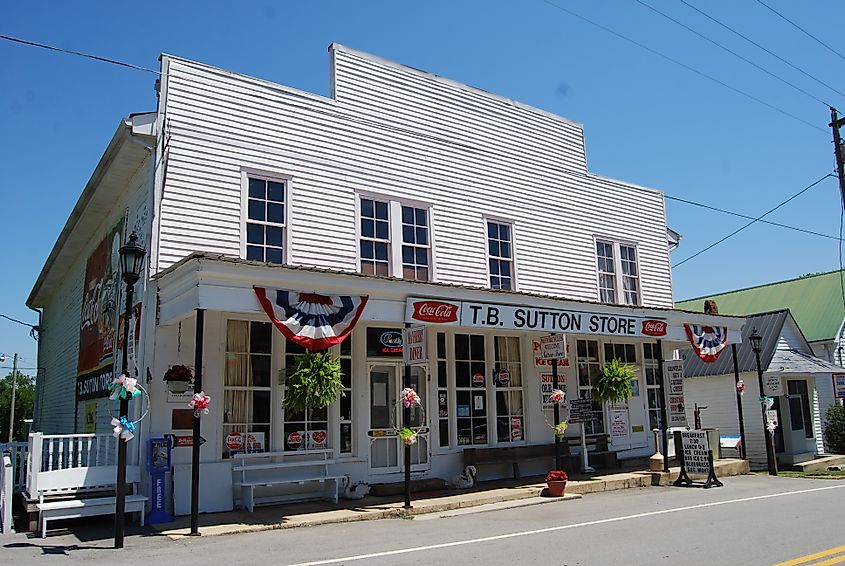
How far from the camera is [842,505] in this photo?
12.5 metres

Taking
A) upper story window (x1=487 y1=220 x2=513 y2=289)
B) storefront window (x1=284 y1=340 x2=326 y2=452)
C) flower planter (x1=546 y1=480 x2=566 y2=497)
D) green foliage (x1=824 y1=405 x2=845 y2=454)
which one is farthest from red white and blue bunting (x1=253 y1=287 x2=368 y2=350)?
green foliage (x1=824 y1=405 x2=845 y2=454)

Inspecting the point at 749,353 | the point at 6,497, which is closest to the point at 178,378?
the point at 6,497

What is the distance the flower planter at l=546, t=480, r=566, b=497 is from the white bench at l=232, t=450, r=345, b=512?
13.5ft

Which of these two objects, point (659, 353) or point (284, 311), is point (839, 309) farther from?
point (284, 311)

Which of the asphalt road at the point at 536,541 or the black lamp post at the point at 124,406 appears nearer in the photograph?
the asphalt road at the point at 536,541

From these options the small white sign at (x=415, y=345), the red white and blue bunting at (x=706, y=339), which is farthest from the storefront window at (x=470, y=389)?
the red white and blue bunting at (x=706, y=339)

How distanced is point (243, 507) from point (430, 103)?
33.6 ft

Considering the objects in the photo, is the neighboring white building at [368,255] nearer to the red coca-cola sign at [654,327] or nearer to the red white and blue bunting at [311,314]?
the red coca-cola sign at [654,327]

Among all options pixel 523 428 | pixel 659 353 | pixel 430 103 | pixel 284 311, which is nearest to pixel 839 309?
pixel 659 353

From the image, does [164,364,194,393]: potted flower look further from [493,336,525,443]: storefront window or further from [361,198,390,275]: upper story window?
[493,336,525,443]: storefront window

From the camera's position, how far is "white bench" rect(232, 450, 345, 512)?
12281 mm

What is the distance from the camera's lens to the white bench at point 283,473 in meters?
12.3

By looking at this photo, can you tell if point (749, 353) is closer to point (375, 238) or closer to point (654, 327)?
point (654, 327)

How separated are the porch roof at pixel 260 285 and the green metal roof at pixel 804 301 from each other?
2039 cm
